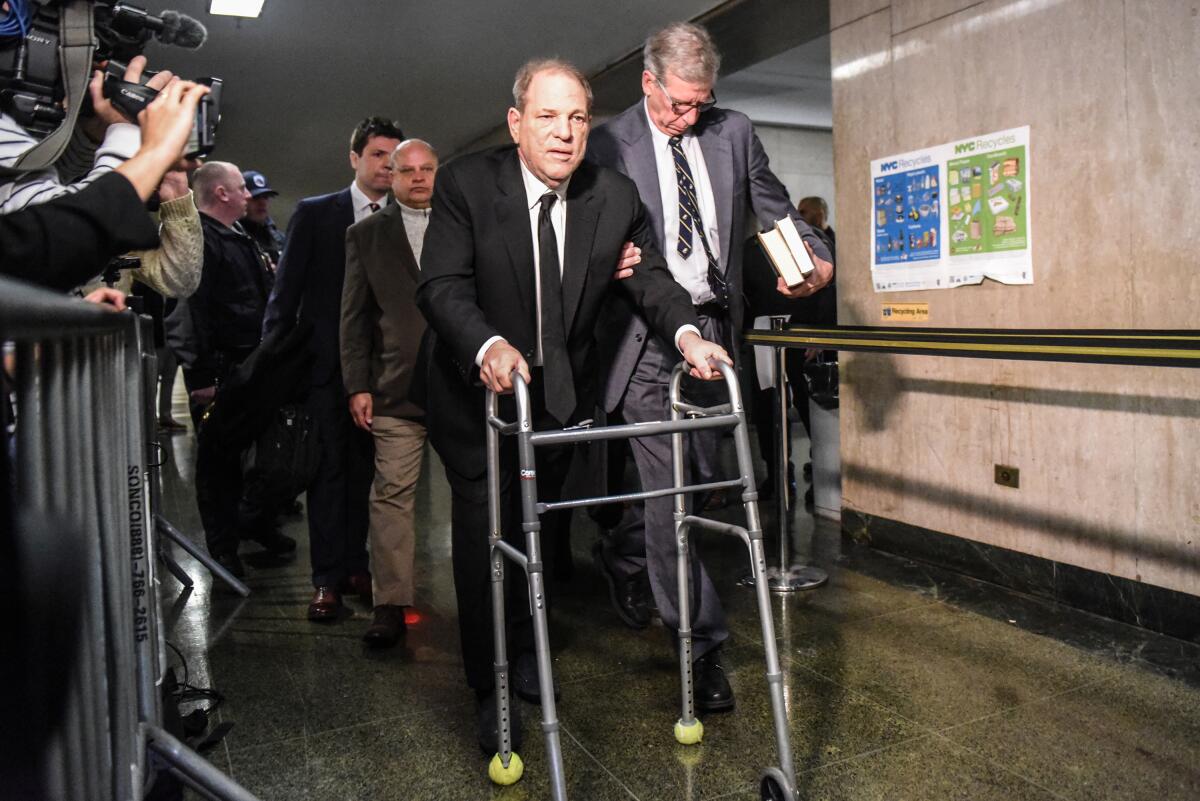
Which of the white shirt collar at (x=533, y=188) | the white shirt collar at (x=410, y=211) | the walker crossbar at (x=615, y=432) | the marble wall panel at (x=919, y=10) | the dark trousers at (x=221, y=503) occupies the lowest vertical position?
the dark trousers at (x=221, y=503)

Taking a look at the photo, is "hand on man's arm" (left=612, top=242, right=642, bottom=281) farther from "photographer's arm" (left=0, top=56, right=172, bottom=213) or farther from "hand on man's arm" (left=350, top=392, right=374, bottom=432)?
"hand on man's arm" (left=350, top=392, right=374, bottom=432)

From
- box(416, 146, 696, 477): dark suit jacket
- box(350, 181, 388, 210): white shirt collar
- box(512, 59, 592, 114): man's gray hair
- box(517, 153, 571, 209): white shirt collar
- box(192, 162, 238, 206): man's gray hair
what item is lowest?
box(416, 146, 696, 477): dark suit jacket

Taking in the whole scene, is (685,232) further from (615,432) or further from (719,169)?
(615,432)

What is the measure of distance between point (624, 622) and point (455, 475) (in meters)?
1.28

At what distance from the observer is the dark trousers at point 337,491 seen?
386cm

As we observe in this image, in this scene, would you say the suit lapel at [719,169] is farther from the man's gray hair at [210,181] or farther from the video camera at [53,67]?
the man's gray hair at [210,181]

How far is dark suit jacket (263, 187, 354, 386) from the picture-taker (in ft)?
12.9

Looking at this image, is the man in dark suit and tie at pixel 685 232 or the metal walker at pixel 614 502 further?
the man in dark suit and tie at pixel 685 232

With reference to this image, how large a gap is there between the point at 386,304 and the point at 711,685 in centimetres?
182

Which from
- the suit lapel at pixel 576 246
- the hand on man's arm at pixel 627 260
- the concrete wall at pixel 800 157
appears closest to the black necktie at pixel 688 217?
the hand on man's arm at pixel 627 260

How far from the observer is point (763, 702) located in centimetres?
282

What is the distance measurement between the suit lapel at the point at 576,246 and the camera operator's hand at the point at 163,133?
3.36ft

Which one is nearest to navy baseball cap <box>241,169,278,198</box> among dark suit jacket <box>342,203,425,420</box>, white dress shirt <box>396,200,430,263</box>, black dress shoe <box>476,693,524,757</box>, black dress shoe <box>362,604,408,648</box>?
dark suit jacket <box>342,203,425,420</box>

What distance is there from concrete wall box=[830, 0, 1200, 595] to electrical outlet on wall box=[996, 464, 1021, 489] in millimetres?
30
